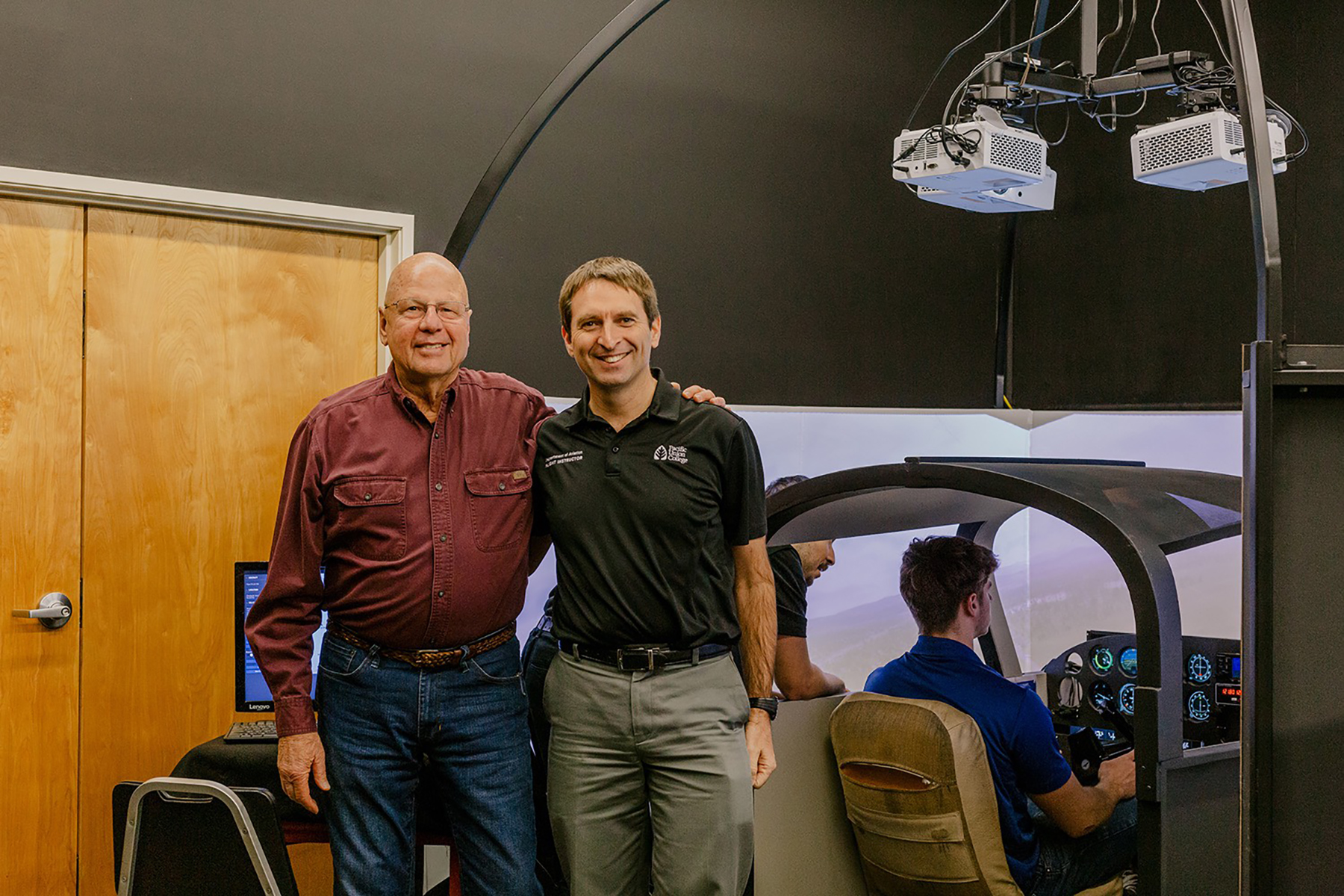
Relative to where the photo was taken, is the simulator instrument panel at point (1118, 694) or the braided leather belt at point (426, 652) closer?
the braided leather belt at point (426, 652)

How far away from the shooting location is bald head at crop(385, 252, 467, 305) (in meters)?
2.73

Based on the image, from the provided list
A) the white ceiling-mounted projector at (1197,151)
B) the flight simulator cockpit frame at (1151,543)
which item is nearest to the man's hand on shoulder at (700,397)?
the flight simulator cockpit frame at (1151,543)

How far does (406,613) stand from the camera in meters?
2.64

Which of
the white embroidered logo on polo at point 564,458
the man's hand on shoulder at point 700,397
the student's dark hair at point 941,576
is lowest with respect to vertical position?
the student's dark hair at point 941,576

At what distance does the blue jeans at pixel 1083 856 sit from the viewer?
357cm

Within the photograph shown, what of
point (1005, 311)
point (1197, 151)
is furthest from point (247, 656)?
point (1005, 311)

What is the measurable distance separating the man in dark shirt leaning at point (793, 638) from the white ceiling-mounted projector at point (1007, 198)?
117 centimetres

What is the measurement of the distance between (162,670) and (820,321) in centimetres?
332

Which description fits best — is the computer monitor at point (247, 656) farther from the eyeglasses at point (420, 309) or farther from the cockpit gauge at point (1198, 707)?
the cockpit gauge at point (1198, 707)

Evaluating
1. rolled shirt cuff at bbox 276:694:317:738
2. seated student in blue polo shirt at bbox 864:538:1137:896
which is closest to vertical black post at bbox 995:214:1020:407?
seated student in blue polo shirt at bbox 864:538:1137:896

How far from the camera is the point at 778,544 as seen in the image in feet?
12.5

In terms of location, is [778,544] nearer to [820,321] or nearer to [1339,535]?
[1339,535]

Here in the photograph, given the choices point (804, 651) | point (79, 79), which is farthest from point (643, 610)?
point (79, 79)

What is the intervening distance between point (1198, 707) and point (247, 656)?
2.86 m
